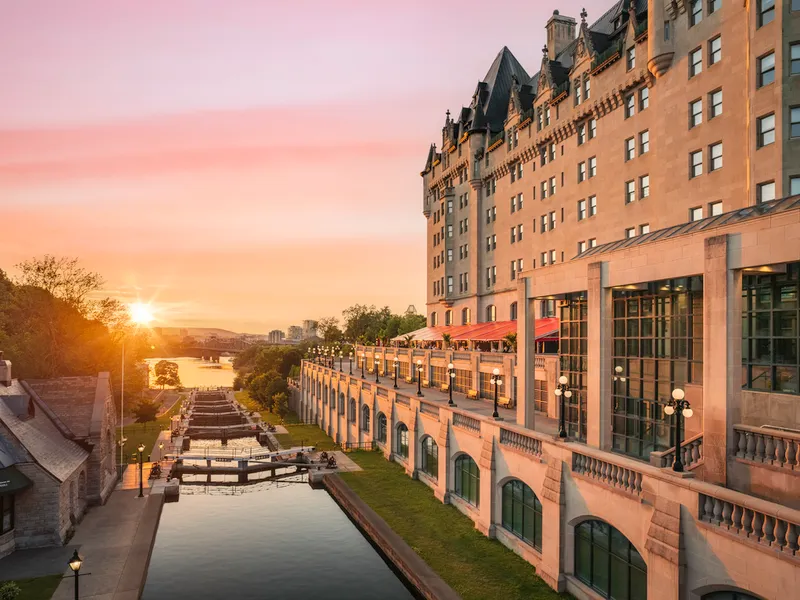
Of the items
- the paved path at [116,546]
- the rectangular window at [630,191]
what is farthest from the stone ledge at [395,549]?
the rectangular window at [630,191]

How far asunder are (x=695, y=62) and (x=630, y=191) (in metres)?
9.35

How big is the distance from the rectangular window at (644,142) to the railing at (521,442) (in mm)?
22977

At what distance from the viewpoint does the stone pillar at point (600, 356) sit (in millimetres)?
23734

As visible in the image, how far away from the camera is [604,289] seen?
23953 millimetres

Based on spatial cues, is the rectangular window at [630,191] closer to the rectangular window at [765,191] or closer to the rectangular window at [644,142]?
the rectangular window at [644,142]

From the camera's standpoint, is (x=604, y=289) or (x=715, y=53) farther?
(x=715, y=53)

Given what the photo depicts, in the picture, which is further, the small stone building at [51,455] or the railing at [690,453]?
the small stone building at [51,455]

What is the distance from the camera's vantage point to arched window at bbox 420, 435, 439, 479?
3716 cm

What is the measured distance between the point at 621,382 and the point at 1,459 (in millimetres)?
28577

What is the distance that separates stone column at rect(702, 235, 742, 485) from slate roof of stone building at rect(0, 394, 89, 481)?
28833 millimetres

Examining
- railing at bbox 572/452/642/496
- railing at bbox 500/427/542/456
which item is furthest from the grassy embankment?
railing at bbox 572/452/642/496

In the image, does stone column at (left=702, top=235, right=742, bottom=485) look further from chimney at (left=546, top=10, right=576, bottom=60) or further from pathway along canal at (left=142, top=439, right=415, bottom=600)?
chimney at (left=546, top=10, right=576, bottom=60)

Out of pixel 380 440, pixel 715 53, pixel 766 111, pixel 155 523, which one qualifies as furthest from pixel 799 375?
pixel 380 440

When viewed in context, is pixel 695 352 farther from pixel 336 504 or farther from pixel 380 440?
pixel 380 440
